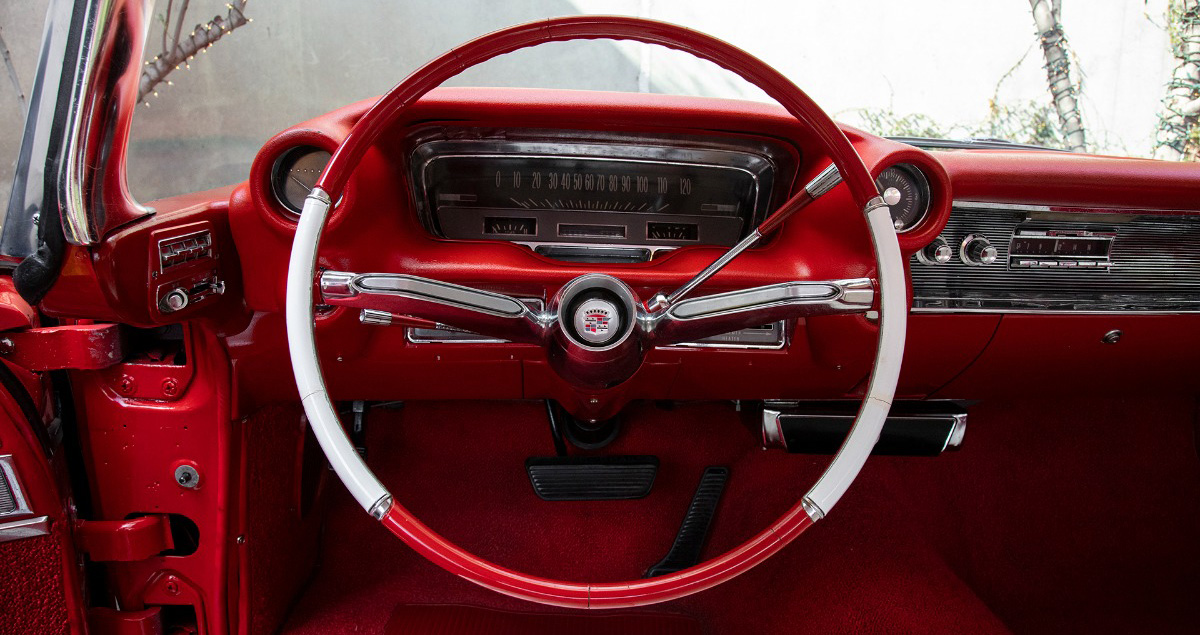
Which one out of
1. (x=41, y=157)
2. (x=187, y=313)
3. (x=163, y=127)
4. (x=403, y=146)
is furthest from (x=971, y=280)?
(x=163, y=127)

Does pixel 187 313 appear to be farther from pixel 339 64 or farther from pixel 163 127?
pixel 339 64

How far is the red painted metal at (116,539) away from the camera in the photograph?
3.85ft

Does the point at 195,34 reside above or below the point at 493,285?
above

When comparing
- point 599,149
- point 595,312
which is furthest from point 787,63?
point 595,312

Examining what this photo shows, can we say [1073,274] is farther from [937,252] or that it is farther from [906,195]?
[906,195]

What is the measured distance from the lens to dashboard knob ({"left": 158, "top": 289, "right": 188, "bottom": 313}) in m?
0.96

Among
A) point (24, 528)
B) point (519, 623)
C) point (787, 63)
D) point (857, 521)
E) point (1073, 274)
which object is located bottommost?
point (519, 623)

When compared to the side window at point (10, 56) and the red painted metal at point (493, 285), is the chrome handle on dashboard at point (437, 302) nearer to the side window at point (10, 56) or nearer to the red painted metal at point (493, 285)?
the red painted metal at point (493, 285)

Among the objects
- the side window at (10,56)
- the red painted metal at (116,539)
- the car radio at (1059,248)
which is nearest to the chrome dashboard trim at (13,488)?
the red painted metal at (116,539)

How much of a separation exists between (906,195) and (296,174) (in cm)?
101

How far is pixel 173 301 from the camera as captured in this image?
98cm

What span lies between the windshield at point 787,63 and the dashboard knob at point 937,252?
1.74 m

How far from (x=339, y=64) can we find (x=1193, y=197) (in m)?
3.37

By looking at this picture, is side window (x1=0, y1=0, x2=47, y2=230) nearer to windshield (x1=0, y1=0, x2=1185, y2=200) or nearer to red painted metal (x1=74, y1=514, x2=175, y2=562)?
windshield (x1=0, y1=0, x2=1185, y2=200)
